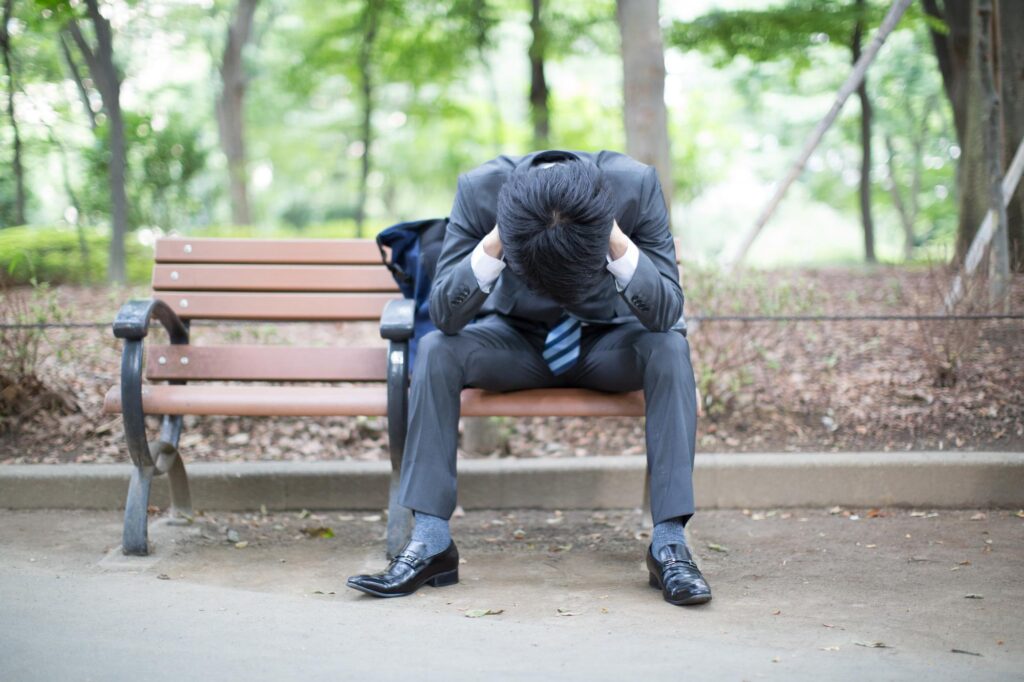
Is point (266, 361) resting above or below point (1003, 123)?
below

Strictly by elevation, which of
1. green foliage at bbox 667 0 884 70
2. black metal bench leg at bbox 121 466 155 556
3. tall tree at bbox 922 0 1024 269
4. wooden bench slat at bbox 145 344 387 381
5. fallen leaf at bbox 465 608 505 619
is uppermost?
green foliage at bbox 667 0 884 70

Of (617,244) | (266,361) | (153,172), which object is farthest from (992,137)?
(153,172)

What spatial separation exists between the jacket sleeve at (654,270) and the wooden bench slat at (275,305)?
1.16 meters

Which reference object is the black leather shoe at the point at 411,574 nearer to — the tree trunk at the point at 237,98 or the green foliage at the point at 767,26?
the green foliage at the point at 767,26

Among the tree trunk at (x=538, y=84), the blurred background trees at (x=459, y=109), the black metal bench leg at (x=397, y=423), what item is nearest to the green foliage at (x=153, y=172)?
the blurred background trees at (x=459, y=109)

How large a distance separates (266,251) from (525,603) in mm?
1910

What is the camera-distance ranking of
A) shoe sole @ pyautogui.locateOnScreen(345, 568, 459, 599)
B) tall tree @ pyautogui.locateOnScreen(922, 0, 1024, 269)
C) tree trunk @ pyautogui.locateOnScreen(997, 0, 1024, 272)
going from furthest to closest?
1. tree trunk @ pyautogui.locateOnScreen(997, 0, 1024, 272)
2. tall tree @ pyautogui.locateOnScreen(922, 0, 1024, 269)
3. shoe sole @ pyautogui.locateOnScreen(345, 568, 459, 599)

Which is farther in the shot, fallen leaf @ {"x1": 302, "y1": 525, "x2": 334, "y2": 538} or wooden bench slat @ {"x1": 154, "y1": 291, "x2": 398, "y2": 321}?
wooden bench slat @ {"x1": 154, "y1": 291, "x2": 398, "y2": 321}

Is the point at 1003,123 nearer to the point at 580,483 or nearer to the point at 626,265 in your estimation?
the point at 580,483

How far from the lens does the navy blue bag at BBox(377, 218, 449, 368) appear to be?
142 inches

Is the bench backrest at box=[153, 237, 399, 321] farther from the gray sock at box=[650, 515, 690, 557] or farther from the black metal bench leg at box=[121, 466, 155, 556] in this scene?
the gray sock at box=[650, 515, 690, 557]

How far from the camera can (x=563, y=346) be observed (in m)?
3.31

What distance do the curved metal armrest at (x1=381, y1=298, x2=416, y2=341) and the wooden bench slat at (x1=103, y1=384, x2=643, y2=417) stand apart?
0.23m

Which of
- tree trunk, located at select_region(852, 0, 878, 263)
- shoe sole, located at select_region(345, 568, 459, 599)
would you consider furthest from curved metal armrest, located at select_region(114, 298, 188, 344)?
tree trunk, located at select_region(852, 0, 878, 263)
